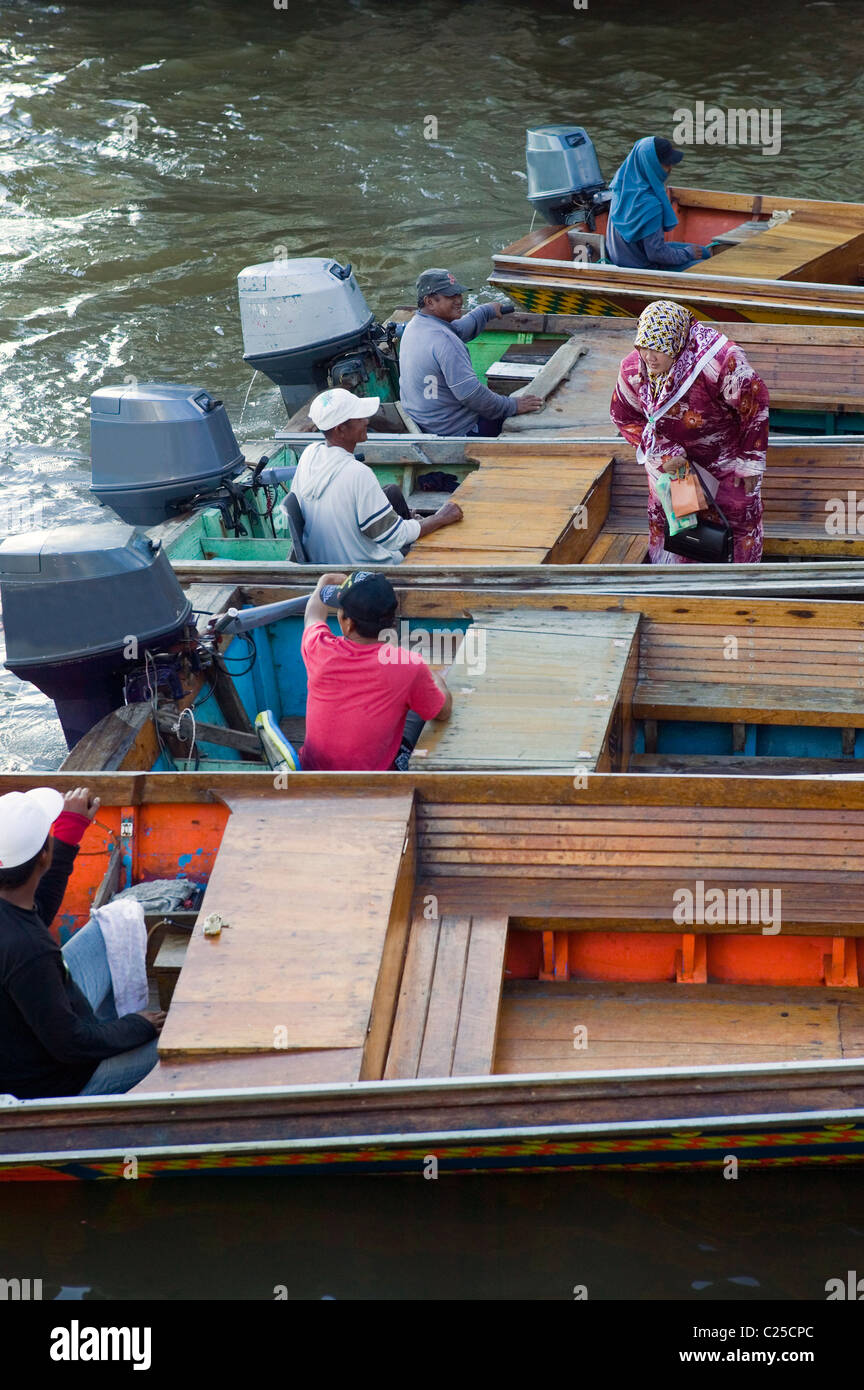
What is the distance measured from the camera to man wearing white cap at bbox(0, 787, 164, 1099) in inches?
138

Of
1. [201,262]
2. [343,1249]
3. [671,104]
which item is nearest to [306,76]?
[671,104]

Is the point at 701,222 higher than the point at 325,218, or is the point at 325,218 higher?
the point at 701,222

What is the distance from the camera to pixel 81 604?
15.5 feet

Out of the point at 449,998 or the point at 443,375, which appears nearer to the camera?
the point at 449,998

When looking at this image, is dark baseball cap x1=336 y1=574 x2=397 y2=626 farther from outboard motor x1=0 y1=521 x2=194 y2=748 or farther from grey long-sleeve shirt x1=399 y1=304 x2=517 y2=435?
grey long-sleeve shirt x1=399 y1=304 x2=517 y2=435

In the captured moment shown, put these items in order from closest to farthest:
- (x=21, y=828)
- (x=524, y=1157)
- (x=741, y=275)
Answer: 1. (x=21, y=828)
2. (x=524, y=1157)
3. (x=741, y=275)

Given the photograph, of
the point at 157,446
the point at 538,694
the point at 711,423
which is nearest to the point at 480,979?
the point at 538,694

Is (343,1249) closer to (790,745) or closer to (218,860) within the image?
(218,860)

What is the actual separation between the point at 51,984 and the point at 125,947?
524mm

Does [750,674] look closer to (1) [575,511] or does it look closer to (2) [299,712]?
(1) [575,511]

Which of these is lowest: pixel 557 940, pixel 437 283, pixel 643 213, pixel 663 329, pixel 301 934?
pixel 557 940

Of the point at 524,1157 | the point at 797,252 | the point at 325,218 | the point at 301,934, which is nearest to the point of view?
the point at 524,1157

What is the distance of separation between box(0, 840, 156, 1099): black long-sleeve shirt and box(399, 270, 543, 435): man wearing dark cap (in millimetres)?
3521

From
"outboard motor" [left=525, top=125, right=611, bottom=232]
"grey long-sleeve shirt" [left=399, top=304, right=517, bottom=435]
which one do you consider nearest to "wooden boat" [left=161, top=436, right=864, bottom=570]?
"grey long-sleeve shirt" [left=399, top=304, right=517, bottom=435]
